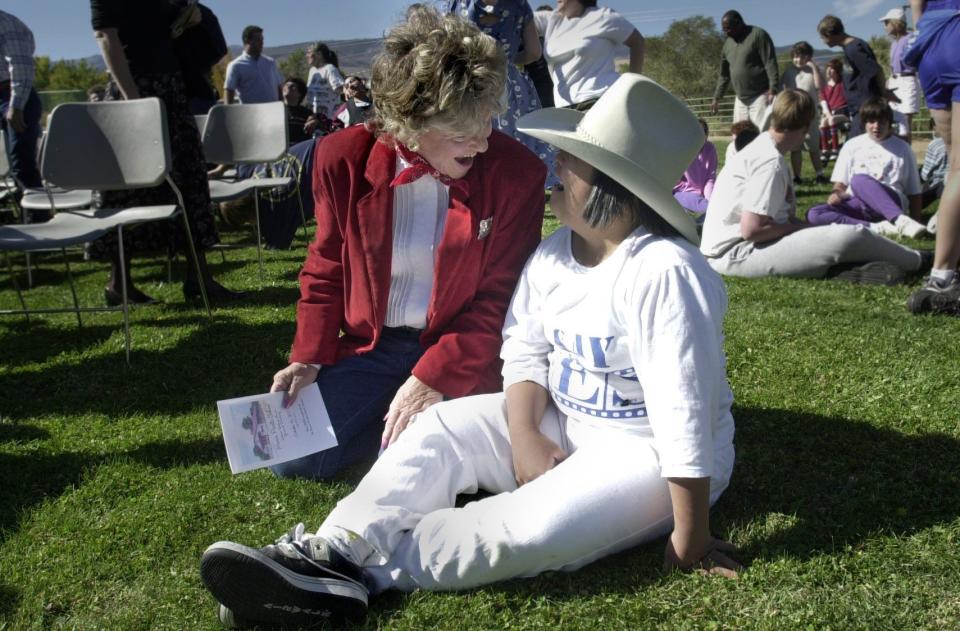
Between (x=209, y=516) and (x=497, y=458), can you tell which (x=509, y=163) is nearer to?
(x=497, y=458)

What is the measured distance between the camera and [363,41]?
2.66 m

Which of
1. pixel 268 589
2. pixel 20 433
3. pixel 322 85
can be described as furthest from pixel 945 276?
pixel 322 85

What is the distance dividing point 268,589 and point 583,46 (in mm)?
5260

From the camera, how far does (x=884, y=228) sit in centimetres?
633

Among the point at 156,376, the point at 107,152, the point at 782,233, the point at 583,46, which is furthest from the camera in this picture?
the point at 583,46

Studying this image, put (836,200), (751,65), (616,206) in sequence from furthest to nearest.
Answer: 1. (751,65)
2. (836,200)
3. (616,206)

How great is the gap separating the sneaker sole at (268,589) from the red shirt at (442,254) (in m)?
0.77

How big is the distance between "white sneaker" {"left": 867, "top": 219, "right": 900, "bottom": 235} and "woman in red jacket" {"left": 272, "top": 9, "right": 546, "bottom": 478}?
15.1 feet

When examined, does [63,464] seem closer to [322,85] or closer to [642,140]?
[642,140]

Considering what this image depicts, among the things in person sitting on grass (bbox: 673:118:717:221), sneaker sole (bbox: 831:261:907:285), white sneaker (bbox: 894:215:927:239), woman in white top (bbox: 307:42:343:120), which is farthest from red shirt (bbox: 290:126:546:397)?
woman in white top (bbox: 307:42:343:120)

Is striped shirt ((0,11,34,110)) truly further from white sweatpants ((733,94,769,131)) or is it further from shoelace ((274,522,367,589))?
white sweatpants ((733,94,769,131))

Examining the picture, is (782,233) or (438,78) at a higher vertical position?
(438,78)

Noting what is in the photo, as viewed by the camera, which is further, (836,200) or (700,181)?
(700,181)

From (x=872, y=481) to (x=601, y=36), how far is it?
459 cm
